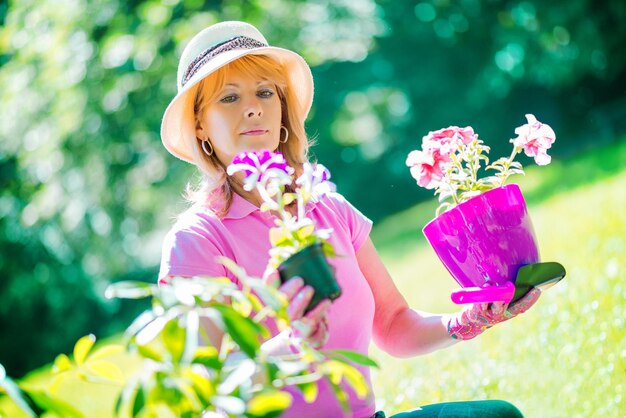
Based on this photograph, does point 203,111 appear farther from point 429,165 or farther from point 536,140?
point 536,140

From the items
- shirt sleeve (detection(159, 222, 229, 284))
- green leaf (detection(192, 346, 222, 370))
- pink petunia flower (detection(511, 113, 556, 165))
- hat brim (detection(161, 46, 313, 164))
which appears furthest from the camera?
hat brim (detection(161, 46, 313, 164))

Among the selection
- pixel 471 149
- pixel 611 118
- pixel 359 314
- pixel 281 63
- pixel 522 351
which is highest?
pixel 281 63

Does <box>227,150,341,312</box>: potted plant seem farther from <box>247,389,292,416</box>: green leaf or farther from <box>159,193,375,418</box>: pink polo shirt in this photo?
<box>159,193,375,418</box>: pink polo shirt

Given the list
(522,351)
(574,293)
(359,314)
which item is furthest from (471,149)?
(574,293)

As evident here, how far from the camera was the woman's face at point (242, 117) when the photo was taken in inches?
86.3

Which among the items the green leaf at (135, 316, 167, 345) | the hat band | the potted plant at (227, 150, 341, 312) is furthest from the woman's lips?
the green leaf at (135, 316, 167, 345)

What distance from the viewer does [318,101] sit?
44.8 ft

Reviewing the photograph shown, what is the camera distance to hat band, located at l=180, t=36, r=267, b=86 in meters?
2.21

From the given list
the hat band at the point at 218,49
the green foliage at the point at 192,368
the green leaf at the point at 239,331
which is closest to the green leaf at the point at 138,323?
the green foliage at the point at 192,368

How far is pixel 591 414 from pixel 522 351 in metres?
0.87

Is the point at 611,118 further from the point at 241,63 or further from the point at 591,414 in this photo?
the point at 241,63

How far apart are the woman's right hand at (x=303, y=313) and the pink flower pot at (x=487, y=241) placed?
536mm

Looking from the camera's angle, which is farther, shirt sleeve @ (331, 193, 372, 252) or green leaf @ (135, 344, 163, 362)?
shirt sleeve @ (331, 193, 372, 252)

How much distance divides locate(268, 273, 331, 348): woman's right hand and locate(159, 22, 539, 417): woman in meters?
0.47
